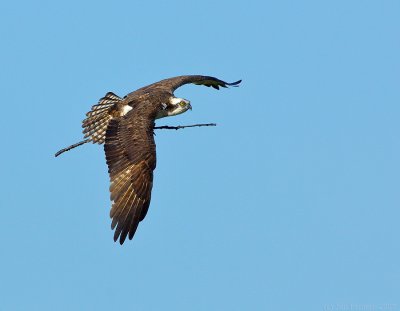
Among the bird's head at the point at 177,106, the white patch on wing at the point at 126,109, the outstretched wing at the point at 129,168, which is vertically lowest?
the outstretched wing at the point at 129,168

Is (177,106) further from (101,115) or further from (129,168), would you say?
(129,168)

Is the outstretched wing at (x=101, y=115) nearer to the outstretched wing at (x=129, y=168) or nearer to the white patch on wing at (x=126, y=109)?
the white patch on wing at (x=126, y=109)

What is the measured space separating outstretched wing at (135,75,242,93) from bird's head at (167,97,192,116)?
665 millimetres

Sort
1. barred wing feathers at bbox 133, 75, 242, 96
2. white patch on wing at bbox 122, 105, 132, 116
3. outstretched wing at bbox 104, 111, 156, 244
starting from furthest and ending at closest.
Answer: barred wing feathers at bbox 133, 75, 242, 96 < white patch on wing at bbox 122, 105, 132, 116 < outstretched wing at bbox 104, 111, 156, 244

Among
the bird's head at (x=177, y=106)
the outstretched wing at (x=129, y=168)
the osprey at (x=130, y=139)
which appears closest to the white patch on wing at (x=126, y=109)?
the osprey at (x=130, y=139)

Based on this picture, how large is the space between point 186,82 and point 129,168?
19.7 feet

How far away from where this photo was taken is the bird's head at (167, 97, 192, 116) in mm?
22203

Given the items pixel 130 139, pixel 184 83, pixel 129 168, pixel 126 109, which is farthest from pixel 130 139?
pixel 184 83

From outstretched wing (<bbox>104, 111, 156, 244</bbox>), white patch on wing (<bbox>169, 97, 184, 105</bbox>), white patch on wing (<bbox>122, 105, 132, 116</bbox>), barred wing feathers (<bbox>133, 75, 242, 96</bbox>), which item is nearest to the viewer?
outstretched wing (<bbox>104, 111, 156, 244</bbox>)

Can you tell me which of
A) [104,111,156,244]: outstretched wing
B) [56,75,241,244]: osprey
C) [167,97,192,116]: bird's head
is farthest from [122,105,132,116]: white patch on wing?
[104,111,156,244]: outstretched wing

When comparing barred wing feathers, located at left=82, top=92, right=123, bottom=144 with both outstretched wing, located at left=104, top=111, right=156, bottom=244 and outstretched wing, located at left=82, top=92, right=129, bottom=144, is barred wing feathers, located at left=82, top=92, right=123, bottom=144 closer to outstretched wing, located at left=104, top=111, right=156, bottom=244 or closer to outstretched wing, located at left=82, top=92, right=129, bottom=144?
outstretched wing, located at left=82, top=92, right=129, bottom=144

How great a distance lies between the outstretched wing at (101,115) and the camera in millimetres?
22328

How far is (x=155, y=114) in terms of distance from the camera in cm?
2089

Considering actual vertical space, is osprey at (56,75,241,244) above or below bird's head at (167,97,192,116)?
below
